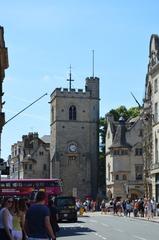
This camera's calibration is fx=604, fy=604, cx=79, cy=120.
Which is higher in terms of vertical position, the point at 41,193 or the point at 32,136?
the point at 32,136

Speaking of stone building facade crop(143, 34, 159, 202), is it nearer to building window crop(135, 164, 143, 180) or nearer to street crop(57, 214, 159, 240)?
building window crop(135, 164, 143, 180)

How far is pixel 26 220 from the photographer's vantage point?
10508mm

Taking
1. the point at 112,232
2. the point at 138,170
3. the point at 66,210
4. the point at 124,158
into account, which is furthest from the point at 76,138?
the point at 112,232

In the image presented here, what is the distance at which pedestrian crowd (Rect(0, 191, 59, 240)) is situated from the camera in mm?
10250

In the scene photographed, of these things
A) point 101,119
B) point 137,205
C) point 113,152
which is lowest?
point 137,205

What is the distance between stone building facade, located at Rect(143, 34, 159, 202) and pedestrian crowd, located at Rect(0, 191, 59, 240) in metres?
45.8

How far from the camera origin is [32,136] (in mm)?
124500

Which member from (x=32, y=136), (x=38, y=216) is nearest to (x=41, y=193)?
(x=38, y=216)

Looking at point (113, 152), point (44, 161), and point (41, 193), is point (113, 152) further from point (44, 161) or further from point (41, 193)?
point (41, 193)

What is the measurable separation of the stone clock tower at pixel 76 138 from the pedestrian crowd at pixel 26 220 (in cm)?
8507

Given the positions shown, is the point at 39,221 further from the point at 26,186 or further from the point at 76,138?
the point at 76,138

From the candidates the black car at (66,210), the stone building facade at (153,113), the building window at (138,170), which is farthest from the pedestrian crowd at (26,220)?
the building window at (138,170)

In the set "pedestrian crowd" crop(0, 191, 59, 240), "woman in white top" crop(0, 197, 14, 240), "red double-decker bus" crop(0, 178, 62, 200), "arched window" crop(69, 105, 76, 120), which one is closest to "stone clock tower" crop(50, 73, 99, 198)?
"arched window" crop(69, 105, 76, 120)

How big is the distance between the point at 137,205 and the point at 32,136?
241 feet
